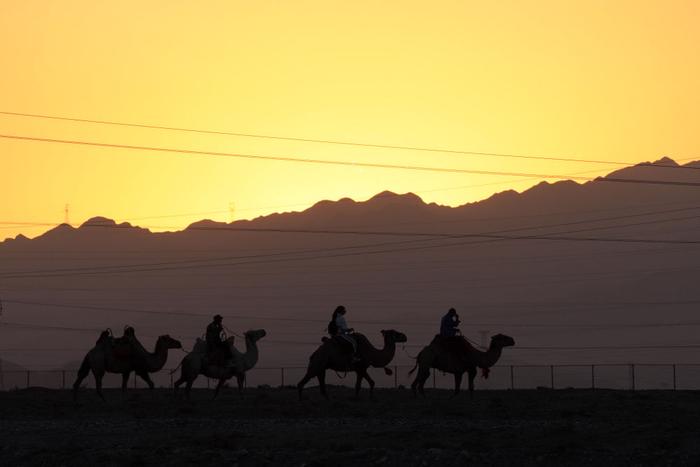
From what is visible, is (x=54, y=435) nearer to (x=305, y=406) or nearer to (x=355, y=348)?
(x=305, y=406)

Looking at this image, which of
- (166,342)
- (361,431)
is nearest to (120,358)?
(166,342)

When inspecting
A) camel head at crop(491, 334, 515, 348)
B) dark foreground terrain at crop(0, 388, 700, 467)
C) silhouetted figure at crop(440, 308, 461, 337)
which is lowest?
dark foreground terrain at crop(0, 388, 700, 467)

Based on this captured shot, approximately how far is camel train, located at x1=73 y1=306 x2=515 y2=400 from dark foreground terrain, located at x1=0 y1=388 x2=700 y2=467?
968mm

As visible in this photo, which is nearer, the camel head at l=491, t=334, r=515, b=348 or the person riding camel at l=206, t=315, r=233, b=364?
the person riding camel at l=206, t=315, r=233, b=364

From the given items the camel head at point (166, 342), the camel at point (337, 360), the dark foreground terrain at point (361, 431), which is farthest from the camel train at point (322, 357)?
the dark foreground terrain at point (361, 431)

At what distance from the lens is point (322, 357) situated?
42.2 m

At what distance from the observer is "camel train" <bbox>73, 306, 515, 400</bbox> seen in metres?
42.4

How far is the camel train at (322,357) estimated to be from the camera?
42.4m

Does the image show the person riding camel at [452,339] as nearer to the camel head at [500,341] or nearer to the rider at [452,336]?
the rider at [452,336]

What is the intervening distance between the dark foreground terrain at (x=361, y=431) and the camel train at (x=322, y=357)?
3.17 feet

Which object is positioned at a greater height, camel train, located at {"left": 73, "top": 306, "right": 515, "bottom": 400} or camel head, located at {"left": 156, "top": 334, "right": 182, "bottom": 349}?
camel head, located at {"left": 156, "top": 334, "right": 182, "bottom": 349}

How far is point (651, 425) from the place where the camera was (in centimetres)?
2903

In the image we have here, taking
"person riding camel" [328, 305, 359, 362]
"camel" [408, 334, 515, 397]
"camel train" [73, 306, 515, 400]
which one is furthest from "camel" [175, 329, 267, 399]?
"camel" [408, 334, 515, 397]

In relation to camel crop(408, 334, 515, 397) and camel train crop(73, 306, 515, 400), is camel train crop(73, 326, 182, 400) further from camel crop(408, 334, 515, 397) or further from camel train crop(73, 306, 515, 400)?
camel crop(408, 334, 515, 397)
